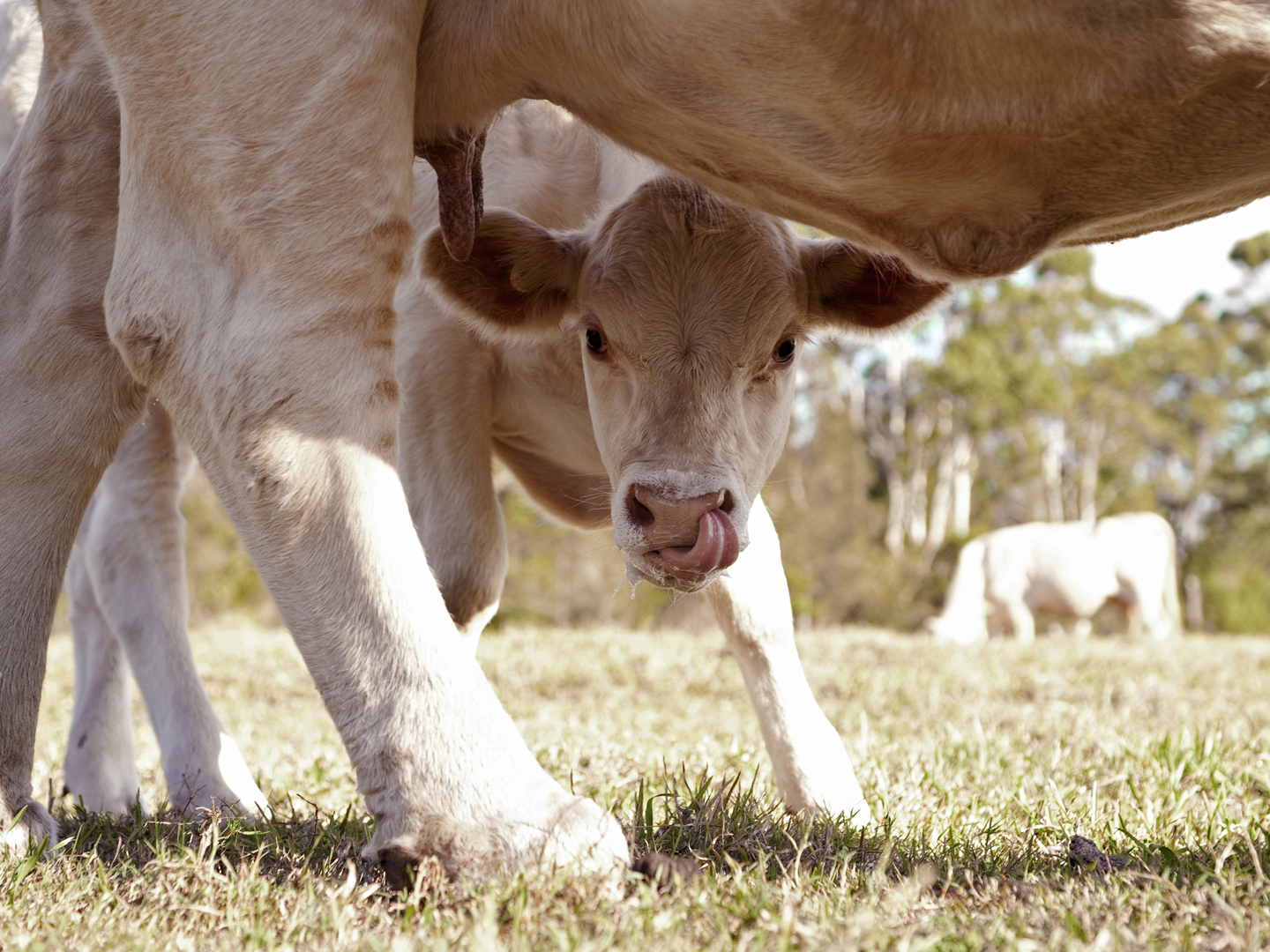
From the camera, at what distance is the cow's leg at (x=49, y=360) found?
2.53 metres

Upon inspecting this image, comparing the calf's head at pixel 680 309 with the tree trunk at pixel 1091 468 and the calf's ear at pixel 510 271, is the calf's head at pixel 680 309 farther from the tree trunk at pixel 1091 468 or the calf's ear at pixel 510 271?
the tree trunk at pixel 1091 468

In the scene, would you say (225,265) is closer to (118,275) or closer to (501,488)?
(118,275)

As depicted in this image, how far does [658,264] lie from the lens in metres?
3.40

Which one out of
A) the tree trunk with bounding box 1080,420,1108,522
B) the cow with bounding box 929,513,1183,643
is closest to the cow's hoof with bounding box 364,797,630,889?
the cow with bounding box 929,513,1183,643

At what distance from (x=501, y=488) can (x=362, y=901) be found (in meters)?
13.4

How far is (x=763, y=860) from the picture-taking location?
6.70 ft

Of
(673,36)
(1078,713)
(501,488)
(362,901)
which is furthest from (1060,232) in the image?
(501,488)

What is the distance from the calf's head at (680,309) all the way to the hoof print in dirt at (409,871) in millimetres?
1133

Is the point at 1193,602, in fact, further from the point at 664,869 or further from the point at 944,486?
the point at 664,869

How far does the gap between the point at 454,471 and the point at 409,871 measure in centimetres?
203

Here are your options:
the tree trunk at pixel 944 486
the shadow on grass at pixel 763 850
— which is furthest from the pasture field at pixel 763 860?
the tree trunk at pixel 944 486

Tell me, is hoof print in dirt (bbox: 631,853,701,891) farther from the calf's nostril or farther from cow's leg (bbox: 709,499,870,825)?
cow's leg (bbox: 709,499,870,825)

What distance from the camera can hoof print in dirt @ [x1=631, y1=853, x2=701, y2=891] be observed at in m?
1.93

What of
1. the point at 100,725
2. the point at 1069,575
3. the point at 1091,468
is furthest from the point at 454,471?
the point at 1091,468
